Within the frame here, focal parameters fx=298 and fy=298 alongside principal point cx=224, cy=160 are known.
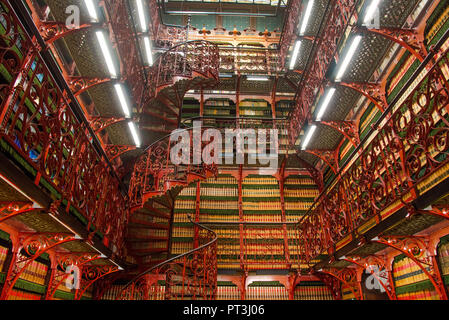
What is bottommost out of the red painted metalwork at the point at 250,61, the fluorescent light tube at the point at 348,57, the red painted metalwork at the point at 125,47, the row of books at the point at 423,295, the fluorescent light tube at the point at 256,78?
the row of books at the point at 423,295

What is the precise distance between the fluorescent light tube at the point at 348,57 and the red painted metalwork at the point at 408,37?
0.51ft

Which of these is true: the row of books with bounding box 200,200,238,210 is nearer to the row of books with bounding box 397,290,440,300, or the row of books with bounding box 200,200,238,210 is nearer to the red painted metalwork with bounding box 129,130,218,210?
the red painted metalwork with bounding box 129,130,218,210

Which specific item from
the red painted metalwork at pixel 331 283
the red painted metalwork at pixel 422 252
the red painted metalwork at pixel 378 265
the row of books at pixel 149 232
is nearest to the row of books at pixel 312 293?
the red painted metalwork at pixel 331 283

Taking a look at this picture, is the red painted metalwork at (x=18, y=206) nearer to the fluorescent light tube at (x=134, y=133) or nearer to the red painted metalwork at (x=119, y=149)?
the fluorescent light tube at (x=134, y=133)

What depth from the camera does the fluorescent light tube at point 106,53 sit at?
12.2 feet

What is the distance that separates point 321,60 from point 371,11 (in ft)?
5.70

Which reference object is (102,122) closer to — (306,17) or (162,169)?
(162,169)

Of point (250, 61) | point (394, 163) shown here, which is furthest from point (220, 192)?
point (394, 163)

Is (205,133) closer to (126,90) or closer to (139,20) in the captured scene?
(126,90)

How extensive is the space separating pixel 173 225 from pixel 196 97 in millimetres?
3634

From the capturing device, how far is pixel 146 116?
6.06 meters

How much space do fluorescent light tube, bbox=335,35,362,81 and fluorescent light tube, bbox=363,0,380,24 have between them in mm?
200

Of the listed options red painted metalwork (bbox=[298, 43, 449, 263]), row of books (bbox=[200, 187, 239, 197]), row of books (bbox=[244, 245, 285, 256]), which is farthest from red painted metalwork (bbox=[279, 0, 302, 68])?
row of books (bbox=[244, 245, 285, 256])

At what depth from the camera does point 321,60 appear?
5.20 m
